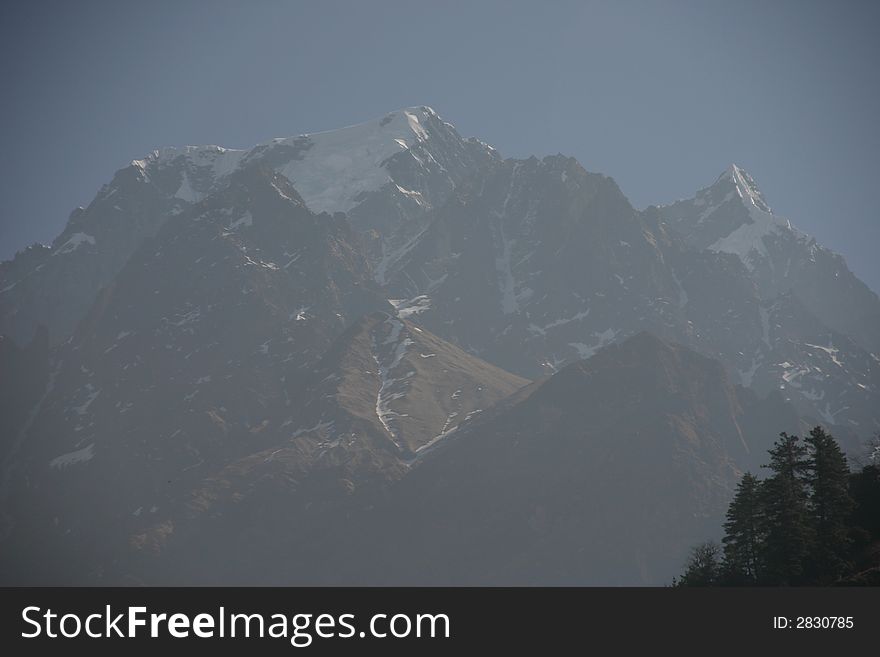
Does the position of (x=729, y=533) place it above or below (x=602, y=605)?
above

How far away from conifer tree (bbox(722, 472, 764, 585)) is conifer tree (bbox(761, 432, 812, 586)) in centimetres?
141

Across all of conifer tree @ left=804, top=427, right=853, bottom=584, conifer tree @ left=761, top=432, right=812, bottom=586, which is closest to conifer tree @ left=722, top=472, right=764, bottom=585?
conifer tree @ left=761, top=432, right=812, bottom=586

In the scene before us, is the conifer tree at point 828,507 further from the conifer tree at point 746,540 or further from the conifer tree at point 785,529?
the conifer tree at point 746,540

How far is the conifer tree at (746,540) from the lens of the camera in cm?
13475

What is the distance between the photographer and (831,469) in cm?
13588

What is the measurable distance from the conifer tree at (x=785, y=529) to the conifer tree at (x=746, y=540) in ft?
4.63

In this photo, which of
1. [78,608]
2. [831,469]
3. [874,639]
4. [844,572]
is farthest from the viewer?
[831,469]

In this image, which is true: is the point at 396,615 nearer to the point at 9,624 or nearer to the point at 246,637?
the point at 246,637

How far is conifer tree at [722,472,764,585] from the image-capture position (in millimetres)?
134750

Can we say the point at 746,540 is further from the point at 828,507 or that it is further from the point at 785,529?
the point at 828,507

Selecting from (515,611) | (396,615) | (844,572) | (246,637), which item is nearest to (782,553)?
(844,572)

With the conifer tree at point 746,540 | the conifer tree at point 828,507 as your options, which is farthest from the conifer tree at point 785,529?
the conifer tree at point 746,540

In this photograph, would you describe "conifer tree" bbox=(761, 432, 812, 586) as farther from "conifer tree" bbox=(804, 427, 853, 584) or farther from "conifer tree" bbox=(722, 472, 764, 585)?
"conifer tree" bbox=(722, 472, 764, 585)

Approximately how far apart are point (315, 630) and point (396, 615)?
21.9 feet
